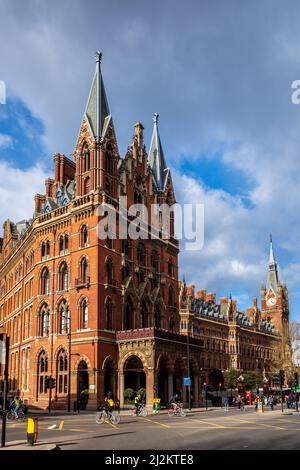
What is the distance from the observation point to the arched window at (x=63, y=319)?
56241 mm

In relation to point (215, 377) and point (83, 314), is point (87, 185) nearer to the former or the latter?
point (83, 314)

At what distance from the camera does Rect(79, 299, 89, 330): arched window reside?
5416cm

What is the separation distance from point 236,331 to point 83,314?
8036 centimetres

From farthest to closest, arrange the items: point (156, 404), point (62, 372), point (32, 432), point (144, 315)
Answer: point (144, 315)
point (62, 372)
point (156, 404)
point (32, 432)

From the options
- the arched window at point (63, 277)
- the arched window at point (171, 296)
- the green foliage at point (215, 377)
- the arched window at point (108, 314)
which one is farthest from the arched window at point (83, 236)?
the green foliage at point (215, 377)

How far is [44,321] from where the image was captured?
60.1 m

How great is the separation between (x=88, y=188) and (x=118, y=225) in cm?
523

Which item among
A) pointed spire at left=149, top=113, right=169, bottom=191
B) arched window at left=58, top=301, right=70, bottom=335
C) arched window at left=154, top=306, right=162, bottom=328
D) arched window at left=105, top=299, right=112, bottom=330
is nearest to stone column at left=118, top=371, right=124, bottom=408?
arched window at left=105, top=299, right=112, bottom=330

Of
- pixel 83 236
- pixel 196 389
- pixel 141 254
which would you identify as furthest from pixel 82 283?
pixel 196 389

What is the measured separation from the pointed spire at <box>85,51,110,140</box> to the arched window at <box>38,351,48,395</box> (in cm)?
2508

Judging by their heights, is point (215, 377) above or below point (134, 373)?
below

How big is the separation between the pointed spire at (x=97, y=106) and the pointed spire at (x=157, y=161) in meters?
12.9

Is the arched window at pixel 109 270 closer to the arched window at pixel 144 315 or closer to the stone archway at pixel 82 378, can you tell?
the arched window at pixel 144 315
